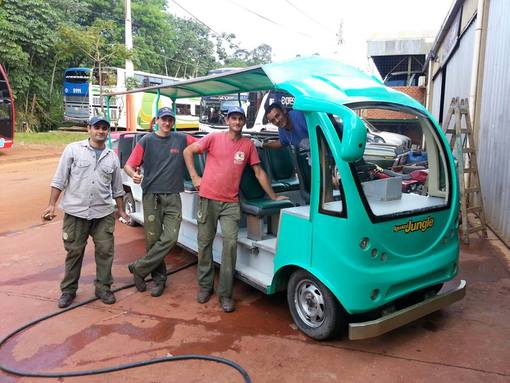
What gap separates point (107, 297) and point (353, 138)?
2922 millimetres

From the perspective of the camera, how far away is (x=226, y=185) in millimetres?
4219

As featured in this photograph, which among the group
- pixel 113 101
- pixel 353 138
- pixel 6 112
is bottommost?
pixel 353 138

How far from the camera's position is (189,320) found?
4.09 metres

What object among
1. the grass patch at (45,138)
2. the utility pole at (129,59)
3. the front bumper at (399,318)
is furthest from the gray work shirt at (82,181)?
the grass patch at (45,138)

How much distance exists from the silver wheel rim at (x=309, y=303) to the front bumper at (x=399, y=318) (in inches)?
14.8

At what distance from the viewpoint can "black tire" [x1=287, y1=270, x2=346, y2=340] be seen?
3.46 meters

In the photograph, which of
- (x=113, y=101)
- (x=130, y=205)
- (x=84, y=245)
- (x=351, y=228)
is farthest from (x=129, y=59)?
(x=351, y=228)

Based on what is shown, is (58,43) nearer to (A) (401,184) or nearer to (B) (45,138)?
(B) (45,138)

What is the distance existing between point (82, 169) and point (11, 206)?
18.8 ft

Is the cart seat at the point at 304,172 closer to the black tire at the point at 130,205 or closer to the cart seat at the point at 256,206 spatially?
the cart seat at the point at 256,206

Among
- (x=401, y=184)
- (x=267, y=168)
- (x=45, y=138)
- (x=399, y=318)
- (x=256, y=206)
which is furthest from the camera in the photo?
(x=45, y=138)

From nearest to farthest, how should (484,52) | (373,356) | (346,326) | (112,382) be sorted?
(112,382) < (373,356) < (346,326) < (484,52)

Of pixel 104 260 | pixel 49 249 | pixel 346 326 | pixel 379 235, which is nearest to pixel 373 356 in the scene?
pixel 346 326

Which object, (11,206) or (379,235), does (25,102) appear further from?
(379,235)
